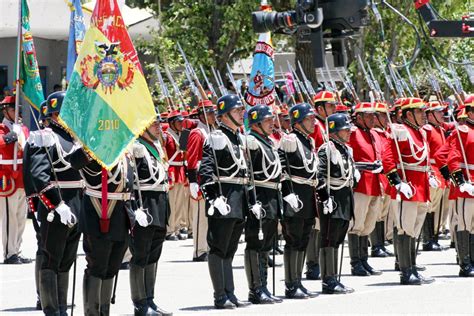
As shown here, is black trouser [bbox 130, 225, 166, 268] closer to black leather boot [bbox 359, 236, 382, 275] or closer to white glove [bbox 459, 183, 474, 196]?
black leather boot [bbox 359, 236, 382, 275]

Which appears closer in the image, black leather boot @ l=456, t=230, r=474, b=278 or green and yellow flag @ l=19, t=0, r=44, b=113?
green and yellow flag @ l=19, t=0, r=44, b=113

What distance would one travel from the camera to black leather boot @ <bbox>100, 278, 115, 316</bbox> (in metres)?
10.2

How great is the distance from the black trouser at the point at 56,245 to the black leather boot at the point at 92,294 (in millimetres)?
828

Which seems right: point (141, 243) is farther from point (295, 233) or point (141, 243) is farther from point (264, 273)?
point (295, 233)

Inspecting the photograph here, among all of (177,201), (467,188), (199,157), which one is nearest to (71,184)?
(199,157)

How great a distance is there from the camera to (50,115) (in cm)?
1141

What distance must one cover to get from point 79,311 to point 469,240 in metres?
4.98

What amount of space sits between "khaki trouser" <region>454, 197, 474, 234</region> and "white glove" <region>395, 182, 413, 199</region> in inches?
44.8

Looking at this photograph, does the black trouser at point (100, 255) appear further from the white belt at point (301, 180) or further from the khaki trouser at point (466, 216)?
the khaki trouser at point (466, 216)

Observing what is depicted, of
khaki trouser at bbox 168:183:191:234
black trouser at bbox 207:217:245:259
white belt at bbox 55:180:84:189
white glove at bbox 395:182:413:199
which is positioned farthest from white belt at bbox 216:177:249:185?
khaki trouser at bbox 168:183:191:234

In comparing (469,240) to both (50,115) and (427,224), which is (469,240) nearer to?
(427,224)

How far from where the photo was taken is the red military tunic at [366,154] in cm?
1557

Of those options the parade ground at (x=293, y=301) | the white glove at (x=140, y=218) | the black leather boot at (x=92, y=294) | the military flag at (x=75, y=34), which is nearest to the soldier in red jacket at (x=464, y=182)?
the parade ground at (x=293, y=301)

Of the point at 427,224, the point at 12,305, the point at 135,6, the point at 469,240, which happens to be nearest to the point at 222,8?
the point at 135,6
